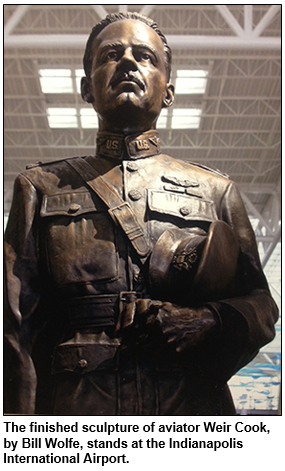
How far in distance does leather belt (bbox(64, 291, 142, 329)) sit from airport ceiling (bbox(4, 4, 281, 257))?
742cm

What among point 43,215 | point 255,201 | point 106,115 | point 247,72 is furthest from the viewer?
point 255,201

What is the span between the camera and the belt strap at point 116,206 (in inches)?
120

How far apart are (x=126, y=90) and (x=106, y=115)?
0.19 m

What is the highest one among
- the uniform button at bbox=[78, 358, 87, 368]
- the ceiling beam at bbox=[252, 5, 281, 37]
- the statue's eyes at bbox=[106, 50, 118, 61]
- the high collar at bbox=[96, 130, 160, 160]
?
the ceiling beam at bbox=[252, 5, 281, 37]

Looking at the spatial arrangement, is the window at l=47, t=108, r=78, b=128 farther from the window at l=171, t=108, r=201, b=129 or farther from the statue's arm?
the statue's arm

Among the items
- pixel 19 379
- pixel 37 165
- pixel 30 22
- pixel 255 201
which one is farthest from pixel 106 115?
pixel 255 201

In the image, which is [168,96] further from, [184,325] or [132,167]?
[184,325]

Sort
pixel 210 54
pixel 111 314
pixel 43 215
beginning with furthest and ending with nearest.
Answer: pixel 210 54 → pixel 43 215 → pixel 111 314

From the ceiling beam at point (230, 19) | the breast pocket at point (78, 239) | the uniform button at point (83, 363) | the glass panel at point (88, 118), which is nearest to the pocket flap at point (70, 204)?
the breast pocket at point (78, 239)

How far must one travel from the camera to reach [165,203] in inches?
127

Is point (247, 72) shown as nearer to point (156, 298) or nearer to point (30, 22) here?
point (30, 22)

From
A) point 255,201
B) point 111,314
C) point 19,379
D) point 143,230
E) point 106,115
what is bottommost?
point 255,201

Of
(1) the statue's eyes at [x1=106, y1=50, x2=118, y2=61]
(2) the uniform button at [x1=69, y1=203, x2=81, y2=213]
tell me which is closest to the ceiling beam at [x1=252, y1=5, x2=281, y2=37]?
(1) the statue's eyes at [x1=106, y1=50, x2=118, y2=61]

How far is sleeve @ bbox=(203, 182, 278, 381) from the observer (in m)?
2.89
